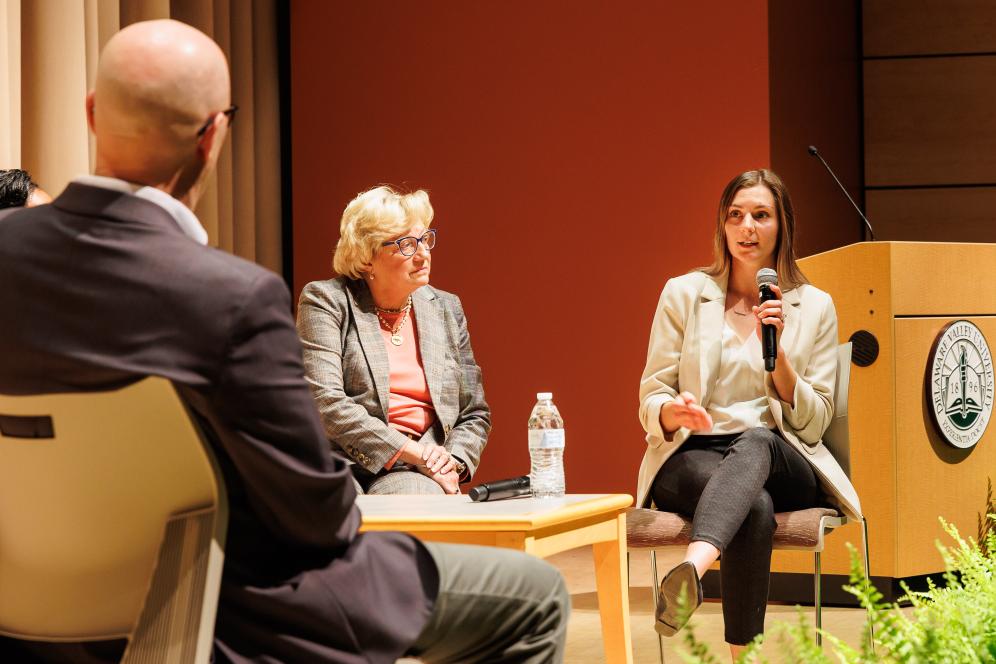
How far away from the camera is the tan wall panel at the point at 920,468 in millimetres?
3795

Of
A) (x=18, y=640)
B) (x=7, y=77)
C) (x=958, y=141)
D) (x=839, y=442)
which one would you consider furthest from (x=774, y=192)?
(x=958, y=141)

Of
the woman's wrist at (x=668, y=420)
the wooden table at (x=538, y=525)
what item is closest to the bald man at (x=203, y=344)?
the wooden table at (x=538, y=525)

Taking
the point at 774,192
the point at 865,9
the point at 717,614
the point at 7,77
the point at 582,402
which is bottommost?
the point at 717,614

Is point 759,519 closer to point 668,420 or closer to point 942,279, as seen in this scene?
point 668,420

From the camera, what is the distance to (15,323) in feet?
4.07

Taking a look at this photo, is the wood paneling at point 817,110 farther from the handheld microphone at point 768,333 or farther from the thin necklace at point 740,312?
the handheld microphone at point 768,333

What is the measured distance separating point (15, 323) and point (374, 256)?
6.38 feet

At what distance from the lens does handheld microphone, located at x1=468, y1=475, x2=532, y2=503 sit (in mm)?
2373

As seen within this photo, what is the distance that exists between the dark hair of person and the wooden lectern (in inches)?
105

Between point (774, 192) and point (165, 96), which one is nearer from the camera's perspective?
point (165, 96)

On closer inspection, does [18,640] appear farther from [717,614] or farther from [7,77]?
[717,614]

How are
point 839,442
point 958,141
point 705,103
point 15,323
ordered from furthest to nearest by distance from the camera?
point 958,141, point 705,103, point 839,442, point 15,323

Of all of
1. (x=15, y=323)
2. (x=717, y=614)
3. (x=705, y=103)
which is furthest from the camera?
(x=705, y=103)

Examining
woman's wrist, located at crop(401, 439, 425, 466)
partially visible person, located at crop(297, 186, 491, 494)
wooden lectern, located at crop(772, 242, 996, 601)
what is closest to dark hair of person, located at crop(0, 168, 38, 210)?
partially visible person, located at crop(297, 186, 491, 494)
